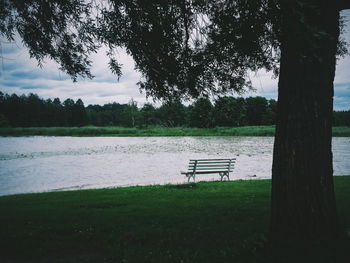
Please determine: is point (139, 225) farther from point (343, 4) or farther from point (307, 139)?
point (343, 4)

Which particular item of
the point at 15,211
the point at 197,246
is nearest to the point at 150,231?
the point at 197,246

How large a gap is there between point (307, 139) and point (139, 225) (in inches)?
159

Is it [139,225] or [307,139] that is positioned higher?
[307,139]

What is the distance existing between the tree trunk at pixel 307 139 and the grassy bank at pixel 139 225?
86 cm

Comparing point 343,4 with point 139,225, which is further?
point 139,225

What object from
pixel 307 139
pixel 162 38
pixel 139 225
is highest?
pixel 162 38

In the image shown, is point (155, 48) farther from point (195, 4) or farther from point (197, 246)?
point (197, 246)

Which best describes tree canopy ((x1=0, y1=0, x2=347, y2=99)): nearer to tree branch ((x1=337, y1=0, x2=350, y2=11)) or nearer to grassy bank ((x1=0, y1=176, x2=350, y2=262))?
tree branch ((x1=337, y1=0, x2=350, y2=11))

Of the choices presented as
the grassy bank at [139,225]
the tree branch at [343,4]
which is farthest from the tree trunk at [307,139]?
the grassy bank at [139,225]

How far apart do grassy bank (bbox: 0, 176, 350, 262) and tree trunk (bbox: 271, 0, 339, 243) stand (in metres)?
0.86

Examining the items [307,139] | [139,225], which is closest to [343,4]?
[307,139]

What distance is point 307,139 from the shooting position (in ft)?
14.9

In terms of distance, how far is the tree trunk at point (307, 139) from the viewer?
4.52 metres

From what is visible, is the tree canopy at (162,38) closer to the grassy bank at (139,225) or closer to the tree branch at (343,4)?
the tree branch at (343,4)
